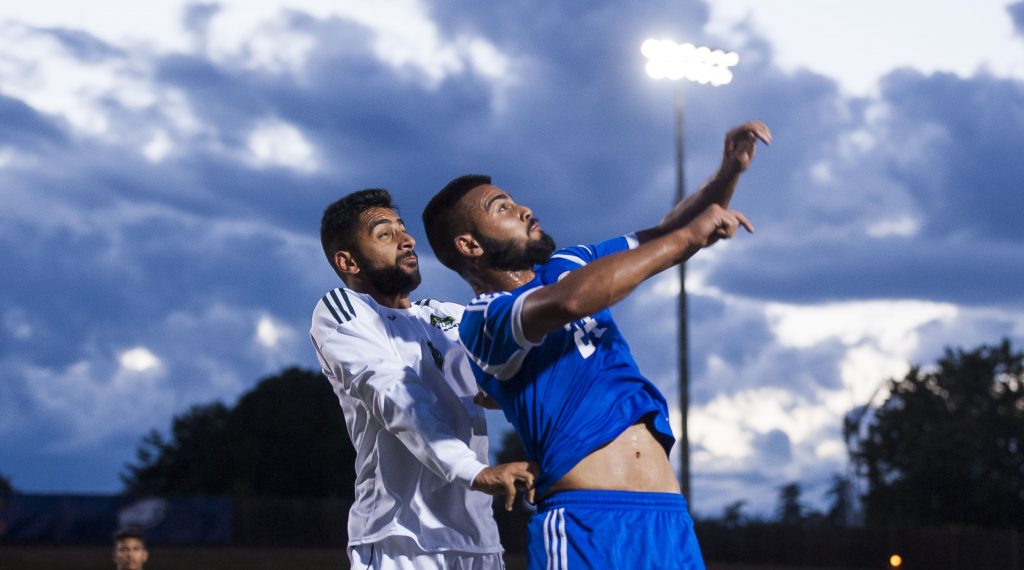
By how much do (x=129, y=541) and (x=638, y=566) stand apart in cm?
571

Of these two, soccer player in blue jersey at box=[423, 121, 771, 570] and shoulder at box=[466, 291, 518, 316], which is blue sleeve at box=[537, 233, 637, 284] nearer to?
soccer player in blue jersey at box=[423, 121, 771, 570]

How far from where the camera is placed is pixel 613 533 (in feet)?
12.5

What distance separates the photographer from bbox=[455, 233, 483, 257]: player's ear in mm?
4312

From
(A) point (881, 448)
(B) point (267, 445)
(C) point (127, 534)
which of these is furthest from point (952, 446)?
(C) point (127, 534)

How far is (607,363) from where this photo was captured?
13.1 feet

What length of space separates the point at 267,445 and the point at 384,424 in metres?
58.7

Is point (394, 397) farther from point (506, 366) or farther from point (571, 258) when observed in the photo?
point (571, 258)

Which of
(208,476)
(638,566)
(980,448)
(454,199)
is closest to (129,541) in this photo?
(454,199)

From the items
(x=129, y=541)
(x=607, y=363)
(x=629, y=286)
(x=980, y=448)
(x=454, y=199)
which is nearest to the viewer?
(x=629, y=286)

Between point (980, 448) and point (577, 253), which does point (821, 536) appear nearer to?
point (980, 448)

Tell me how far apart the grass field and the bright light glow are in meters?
17.8

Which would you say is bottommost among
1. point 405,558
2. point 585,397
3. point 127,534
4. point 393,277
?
point 405,558

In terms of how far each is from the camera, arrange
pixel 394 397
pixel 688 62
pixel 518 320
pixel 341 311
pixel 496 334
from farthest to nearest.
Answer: pixel 688 62
pixel 341 311
pixel 394 397
pixel 496 334
pixel 518 320

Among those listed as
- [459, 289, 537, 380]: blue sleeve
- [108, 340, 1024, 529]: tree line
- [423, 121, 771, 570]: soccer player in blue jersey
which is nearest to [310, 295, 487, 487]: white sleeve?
[423, 121, 771, 570]: soccer player in blue jersey
